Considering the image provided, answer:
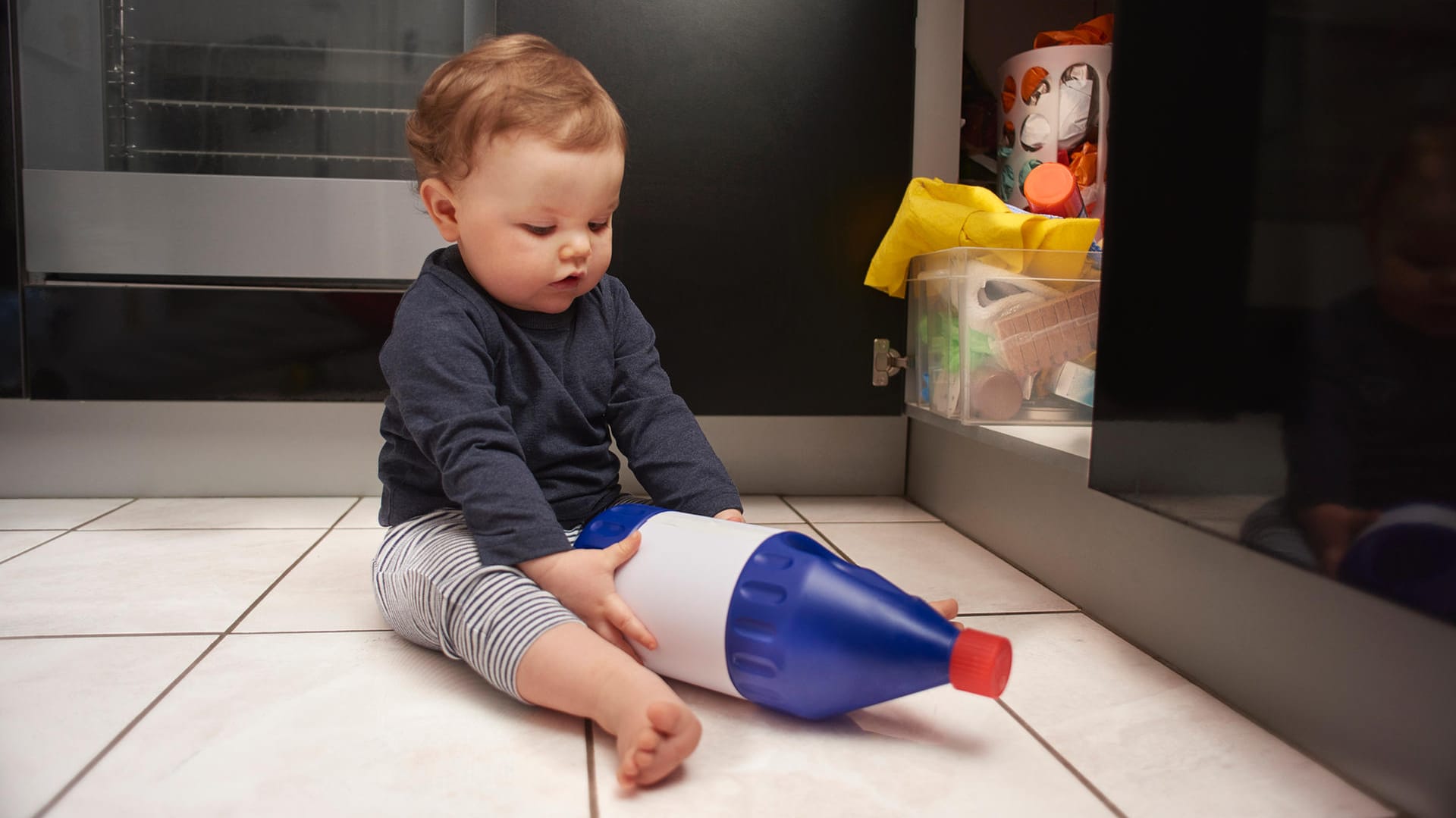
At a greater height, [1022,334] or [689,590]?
[1022,334]

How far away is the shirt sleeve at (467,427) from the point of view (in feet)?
2.56

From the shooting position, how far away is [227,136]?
1346 millimetres

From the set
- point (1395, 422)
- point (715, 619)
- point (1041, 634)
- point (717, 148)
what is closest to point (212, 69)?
point (717, 148)

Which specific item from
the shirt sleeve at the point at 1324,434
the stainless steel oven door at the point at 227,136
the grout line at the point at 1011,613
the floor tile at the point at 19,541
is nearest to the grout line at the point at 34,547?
the floor tile at the point at 19,541

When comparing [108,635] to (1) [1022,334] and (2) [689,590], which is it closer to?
(2) [689,590]

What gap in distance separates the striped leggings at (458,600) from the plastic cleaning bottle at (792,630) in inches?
3.2

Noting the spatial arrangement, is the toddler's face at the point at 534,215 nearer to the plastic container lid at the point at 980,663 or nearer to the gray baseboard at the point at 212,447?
the plastic container lid at the point at 980,663

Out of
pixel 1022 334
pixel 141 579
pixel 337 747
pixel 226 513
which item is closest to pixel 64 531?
pixel 226 513

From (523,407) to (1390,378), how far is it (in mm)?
656

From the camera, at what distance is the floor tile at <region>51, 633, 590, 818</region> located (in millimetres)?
584

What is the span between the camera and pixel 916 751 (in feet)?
2.19

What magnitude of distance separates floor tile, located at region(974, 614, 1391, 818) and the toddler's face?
0.51m

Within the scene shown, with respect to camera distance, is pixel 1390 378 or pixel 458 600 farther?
pixel 458 600

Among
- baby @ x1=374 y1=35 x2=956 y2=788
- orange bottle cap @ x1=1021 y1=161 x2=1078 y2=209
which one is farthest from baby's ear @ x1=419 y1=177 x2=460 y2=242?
orange bottle cap @ x1=1021 y1=161 x2=1078 y2=209
